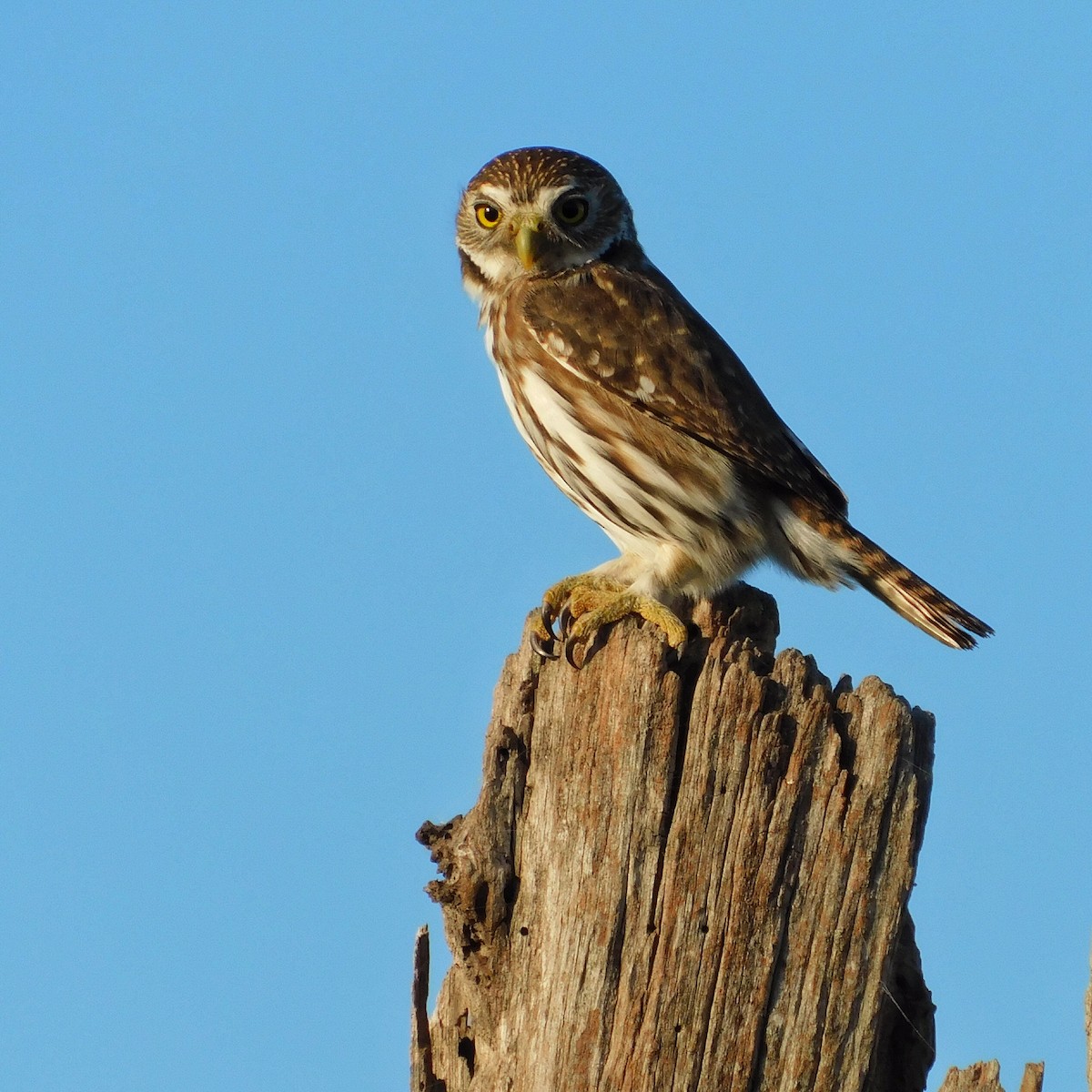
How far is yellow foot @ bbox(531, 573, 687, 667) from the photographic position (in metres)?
5.33

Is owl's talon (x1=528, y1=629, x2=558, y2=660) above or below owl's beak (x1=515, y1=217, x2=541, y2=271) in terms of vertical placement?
below

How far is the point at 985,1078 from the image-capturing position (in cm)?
405

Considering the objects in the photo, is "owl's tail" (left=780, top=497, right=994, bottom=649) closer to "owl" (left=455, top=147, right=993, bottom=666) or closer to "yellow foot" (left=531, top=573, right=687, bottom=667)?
"owl" (left=455, top=147, right=993, bottom=666)

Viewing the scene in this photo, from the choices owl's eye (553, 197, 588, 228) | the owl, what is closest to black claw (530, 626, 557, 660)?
the owl

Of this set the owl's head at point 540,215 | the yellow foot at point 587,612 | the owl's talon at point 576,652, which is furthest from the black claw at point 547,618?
the owl's head at point 540,215

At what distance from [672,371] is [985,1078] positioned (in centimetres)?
369

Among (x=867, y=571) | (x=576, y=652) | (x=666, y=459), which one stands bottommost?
(x=576, y=652)

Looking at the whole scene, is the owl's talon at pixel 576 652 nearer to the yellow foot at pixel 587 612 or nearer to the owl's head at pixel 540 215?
the yellow foot at pixel 587 612

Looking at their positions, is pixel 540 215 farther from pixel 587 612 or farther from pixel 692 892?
pixel 692 892

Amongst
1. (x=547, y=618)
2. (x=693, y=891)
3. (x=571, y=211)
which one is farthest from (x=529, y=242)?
(x=693, y=891)

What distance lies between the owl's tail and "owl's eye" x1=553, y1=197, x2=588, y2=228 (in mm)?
1986

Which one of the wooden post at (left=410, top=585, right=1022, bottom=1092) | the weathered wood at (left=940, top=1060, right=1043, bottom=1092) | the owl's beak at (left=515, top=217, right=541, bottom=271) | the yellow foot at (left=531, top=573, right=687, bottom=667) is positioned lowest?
the weathered wood at (left=940, top=1060, right=1043, bottom=1092)

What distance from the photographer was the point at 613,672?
15.4ft

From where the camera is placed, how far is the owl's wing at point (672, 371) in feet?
22.2
